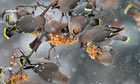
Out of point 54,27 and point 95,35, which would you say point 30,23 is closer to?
point 54,27

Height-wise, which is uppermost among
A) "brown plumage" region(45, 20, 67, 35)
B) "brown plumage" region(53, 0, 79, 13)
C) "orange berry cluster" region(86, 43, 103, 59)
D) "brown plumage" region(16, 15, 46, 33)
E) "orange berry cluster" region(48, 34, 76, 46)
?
"brown plumage" region(53, 0, 79, 13)

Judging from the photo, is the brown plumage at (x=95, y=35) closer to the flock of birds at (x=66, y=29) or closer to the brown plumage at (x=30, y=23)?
the flock of birds at (x=66, y=29)

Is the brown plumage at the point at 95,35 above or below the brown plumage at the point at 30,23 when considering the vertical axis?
below

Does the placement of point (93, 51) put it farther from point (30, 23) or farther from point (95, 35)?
point (30, 23)

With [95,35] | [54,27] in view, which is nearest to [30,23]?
[54,27]

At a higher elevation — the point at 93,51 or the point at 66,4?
the point at 66,4

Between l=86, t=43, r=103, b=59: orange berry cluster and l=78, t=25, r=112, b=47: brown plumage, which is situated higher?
l=78, t=25, r=112, b=47: brown plumage

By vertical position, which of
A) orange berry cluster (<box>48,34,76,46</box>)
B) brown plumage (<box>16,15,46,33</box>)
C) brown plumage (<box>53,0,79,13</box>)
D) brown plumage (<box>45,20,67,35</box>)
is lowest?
orange berry cluster (<box>48,34,76,46</box>)

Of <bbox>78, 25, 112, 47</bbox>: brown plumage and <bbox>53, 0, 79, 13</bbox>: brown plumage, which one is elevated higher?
<bbox>53, 0, 79, 13</bbox>: brown plumage

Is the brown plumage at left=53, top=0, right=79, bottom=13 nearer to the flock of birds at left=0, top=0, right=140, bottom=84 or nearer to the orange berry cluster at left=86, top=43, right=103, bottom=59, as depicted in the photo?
the flock of birds at left=0, top=0, right=140, bottom=84

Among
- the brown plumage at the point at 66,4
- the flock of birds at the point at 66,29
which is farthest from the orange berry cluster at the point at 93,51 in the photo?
the brown plumage at the point at 66,4

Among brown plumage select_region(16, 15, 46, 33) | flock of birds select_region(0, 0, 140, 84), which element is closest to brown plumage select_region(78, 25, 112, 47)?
flock of birds select_region(0, 0, 140, 84)

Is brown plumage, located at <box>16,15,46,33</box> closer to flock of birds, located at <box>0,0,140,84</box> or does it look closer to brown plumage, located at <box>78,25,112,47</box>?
flock of birds, located at <box>0,0,140,84</box>
